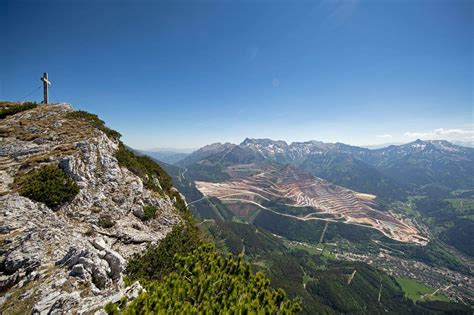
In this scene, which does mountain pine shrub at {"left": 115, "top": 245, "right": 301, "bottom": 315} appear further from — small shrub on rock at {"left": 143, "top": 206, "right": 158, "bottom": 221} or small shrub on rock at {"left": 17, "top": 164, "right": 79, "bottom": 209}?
small shrub on rock at {"left": 17, "top": 164, "right": 79, "bottom": 209}

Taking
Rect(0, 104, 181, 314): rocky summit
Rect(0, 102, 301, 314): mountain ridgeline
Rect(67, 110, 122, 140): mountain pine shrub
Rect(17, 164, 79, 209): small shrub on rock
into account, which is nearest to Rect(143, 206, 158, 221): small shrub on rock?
Rect(0, 102, 301, 314): mountain ridgeline

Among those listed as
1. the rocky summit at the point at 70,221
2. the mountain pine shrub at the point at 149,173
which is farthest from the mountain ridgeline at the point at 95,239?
the mountain pine shrub at the point at 149,173

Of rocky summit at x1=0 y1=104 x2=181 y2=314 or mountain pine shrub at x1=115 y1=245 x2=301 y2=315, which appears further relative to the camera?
rocky summit at x1=0 y1=104 x2=181 y2=314

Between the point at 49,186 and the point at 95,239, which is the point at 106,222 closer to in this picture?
the point at 95,239

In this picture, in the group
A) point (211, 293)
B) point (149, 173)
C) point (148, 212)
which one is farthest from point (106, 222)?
point (149, 173)

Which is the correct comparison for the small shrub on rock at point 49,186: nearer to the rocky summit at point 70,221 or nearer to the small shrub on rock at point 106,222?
the rocky summit at point 70,221

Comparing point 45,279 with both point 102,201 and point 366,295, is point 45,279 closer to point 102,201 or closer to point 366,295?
point 102,201
